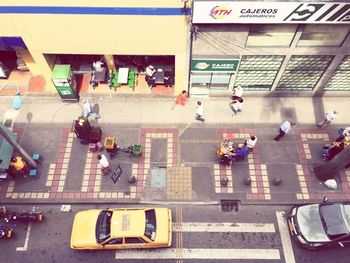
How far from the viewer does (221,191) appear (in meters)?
17.9

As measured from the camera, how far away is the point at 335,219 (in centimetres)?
1573


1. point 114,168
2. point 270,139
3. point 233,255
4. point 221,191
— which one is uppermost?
point 270,139

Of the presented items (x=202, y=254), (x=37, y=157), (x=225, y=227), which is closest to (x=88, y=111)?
(x=37, y=157)

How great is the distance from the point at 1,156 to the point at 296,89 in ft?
54.6

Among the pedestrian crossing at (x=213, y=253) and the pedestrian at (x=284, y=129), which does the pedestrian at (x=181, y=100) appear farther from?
the pedestrian crossing at (x=213, y=253)

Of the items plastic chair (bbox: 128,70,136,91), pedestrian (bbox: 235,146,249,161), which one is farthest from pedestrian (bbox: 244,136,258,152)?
plastic chair (bbox: 128,70,136,91)

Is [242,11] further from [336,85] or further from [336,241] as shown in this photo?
[336,241]

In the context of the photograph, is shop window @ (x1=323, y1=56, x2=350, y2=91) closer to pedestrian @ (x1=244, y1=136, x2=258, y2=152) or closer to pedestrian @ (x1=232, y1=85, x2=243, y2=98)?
pedestrian @ (x1=232, y1=85, x2=243, y2=98)

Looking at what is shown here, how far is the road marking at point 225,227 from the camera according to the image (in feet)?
55.6

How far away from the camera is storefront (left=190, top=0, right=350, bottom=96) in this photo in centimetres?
1540

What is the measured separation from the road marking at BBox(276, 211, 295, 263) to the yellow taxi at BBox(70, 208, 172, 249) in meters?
5.43

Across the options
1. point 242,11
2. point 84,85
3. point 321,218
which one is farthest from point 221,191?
point 84,85

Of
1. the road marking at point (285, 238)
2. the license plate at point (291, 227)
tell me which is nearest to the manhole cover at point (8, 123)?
the road marking at point (285, 238)

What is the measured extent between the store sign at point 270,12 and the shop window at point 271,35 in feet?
3.24
